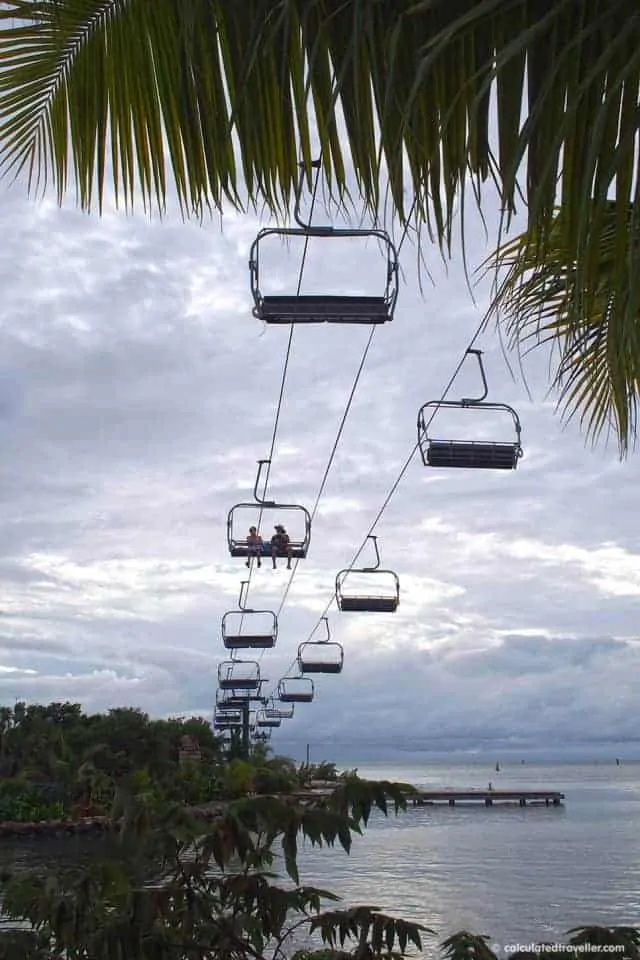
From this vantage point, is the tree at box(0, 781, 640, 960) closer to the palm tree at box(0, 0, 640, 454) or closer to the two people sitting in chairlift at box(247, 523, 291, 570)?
the palm tree at box(0, 0, 640, 454)

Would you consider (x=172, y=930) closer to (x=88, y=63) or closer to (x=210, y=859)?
(x=210, y=859)

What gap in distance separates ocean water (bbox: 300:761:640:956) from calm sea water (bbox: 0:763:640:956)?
0.17 ft

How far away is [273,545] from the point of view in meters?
16.5

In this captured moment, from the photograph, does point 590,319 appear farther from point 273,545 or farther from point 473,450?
point 273,545

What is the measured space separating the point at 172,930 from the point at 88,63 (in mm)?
2776

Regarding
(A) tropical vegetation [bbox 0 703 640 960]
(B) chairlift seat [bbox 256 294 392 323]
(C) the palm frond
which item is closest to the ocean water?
(B) chairlift seat [bbox 256 294 392 323]

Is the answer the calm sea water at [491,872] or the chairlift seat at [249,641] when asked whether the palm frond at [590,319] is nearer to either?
the calm sea water at [491,872]

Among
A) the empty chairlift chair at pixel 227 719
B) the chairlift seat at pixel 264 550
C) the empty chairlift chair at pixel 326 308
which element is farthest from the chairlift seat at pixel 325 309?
the empty chairlift chair at pixel 227 719

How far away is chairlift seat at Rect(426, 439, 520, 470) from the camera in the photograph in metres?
10.0

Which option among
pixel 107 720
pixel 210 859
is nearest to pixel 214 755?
pixel 107 720

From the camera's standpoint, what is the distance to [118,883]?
3.62 metres

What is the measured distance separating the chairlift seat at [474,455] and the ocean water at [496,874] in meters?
8.39

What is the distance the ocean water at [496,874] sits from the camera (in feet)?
118

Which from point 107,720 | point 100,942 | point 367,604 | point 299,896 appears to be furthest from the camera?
point 107,720
